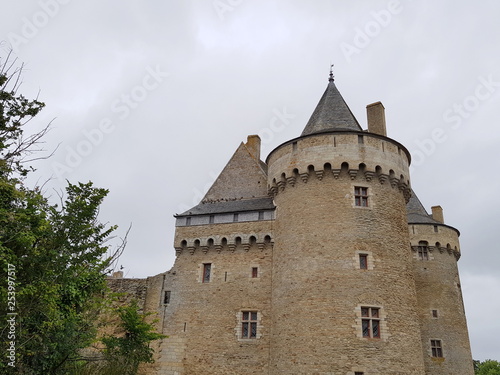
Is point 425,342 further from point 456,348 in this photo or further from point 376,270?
point 376,270

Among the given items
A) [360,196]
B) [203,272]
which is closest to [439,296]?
[360,196]

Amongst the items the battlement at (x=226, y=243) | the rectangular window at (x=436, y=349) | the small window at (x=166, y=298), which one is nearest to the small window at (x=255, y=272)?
the battlement at (x=226, y=243)

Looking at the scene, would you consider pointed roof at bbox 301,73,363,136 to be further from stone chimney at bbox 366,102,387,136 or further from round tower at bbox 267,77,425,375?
stone chimney at bbox 366,102,387,136

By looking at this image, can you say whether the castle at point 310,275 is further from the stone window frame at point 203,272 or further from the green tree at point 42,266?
the green tree at point 42,266

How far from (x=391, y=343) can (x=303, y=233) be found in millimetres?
5681

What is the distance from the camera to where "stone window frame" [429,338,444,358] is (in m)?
24.9

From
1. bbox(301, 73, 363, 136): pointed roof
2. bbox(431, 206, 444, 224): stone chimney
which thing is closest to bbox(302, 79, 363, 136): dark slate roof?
bbox(301, 73, 363, 136): pointed roof

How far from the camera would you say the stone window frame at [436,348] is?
2494 centimetres

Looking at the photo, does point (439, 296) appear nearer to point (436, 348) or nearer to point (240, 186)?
point (436, 348)

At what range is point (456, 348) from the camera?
2514cm

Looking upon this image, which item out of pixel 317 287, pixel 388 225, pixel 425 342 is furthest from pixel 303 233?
pixel 425 342

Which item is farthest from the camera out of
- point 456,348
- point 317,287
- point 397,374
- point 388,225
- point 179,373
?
point 456,348

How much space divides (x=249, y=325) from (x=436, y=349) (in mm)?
11578

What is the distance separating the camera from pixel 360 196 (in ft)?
66.0
